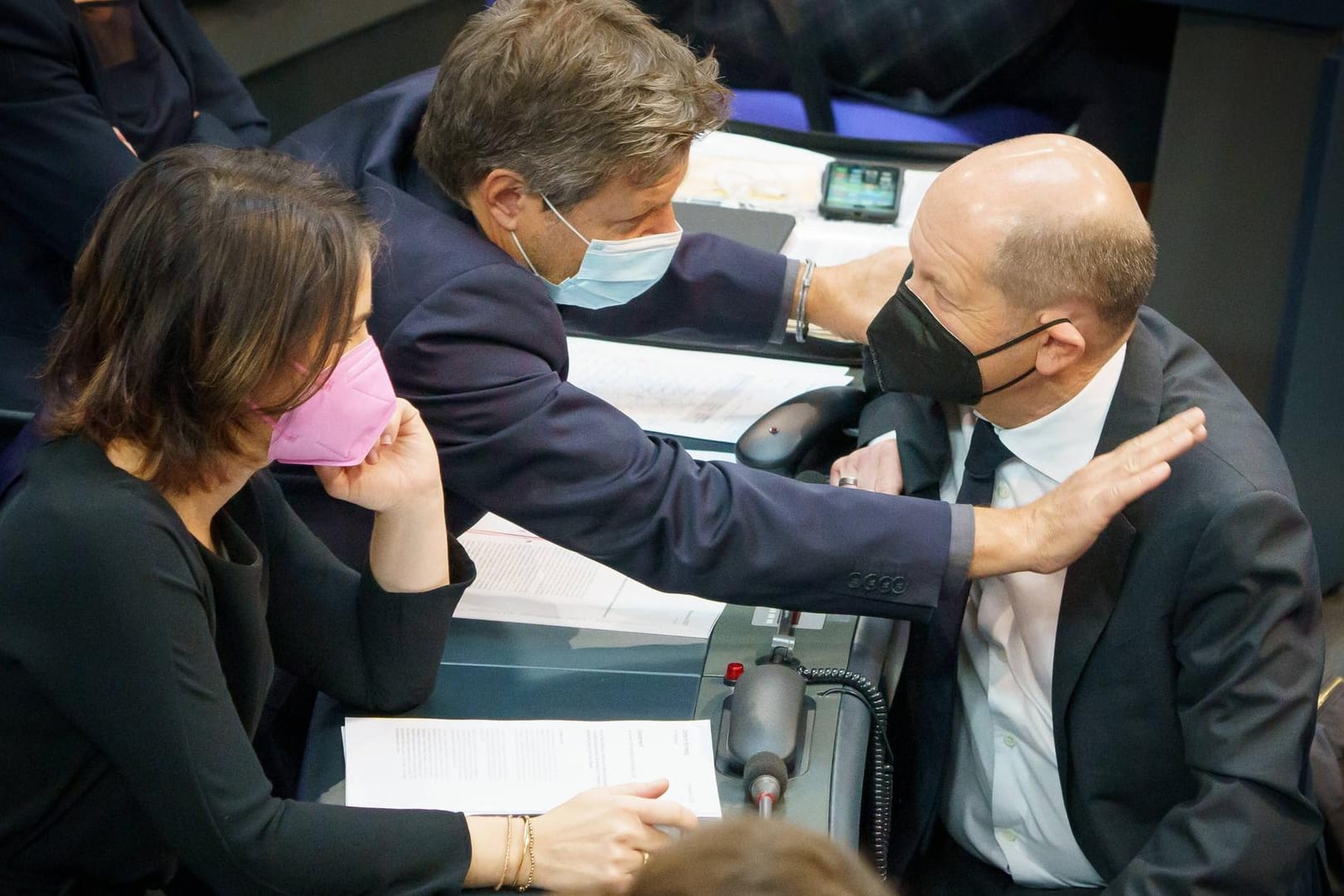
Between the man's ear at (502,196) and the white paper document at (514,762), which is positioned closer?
the white paper document at (514,762)

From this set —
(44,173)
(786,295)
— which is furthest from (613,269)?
(44,173)

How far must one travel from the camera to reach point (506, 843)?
4.02 ft

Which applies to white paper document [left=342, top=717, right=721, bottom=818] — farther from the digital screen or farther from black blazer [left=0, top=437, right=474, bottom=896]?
the digital screen

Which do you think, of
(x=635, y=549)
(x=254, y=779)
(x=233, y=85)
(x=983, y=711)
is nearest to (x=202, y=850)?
(x=254, y=779)

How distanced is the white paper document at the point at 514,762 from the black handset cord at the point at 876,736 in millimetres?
140

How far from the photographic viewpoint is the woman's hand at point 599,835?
3.93ft

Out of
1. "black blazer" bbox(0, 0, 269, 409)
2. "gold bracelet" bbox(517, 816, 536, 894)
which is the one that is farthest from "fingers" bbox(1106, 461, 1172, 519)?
"black blazer" bbox(0, 0, 269, 409)

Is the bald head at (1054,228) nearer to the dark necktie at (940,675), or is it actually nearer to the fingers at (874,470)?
the dark necktie at (940,675)

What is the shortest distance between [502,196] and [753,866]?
1072mm

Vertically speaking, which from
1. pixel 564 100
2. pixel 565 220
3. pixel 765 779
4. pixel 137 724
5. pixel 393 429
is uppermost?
pixel 564 100

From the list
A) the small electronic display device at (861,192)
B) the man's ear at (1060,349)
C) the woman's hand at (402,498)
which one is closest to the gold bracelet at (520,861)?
the woman's hand at (402,498)

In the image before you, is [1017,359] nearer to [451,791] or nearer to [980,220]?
[980,220]

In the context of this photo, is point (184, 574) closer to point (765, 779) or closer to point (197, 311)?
point (197, 311)

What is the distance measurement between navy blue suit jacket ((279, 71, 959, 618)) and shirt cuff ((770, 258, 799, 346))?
59 centimetres
